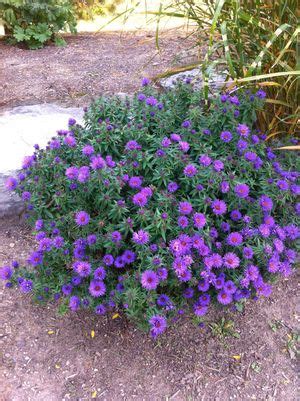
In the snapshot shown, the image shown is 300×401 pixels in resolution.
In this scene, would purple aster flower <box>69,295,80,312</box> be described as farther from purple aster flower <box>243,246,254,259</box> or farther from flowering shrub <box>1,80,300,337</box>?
purple aster flower <box>243,246,254,259</box>

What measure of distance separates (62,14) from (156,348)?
4.73 meters

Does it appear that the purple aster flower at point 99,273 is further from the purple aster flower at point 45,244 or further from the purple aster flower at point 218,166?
the purple aster flower at point 218,166

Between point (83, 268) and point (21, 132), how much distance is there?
5.91 feet

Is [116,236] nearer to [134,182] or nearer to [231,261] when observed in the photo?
[134,182]

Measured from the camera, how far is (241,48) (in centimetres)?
243

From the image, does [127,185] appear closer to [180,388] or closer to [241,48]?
[180,388]

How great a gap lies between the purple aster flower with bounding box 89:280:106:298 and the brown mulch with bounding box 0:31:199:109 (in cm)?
239

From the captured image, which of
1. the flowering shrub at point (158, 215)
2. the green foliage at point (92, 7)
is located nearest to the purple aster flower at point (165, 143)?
the flowering shrub at point (158, 215)

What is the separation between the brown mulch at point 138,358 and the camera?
1935 mm

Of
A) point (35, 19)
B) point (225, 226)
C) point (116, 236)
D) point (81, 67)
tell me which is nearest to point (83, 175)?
point (116, 236)

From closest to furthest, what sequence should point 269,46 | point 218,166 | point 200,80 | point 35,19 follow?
point 218,166
point 269,46
point 200,80
point 35,19

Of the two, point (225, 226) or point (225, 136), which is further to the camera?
point (225, 136)

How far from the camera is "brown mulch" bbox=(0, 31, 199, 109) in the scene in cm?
413

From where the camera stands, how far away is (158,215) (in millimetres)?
1726
